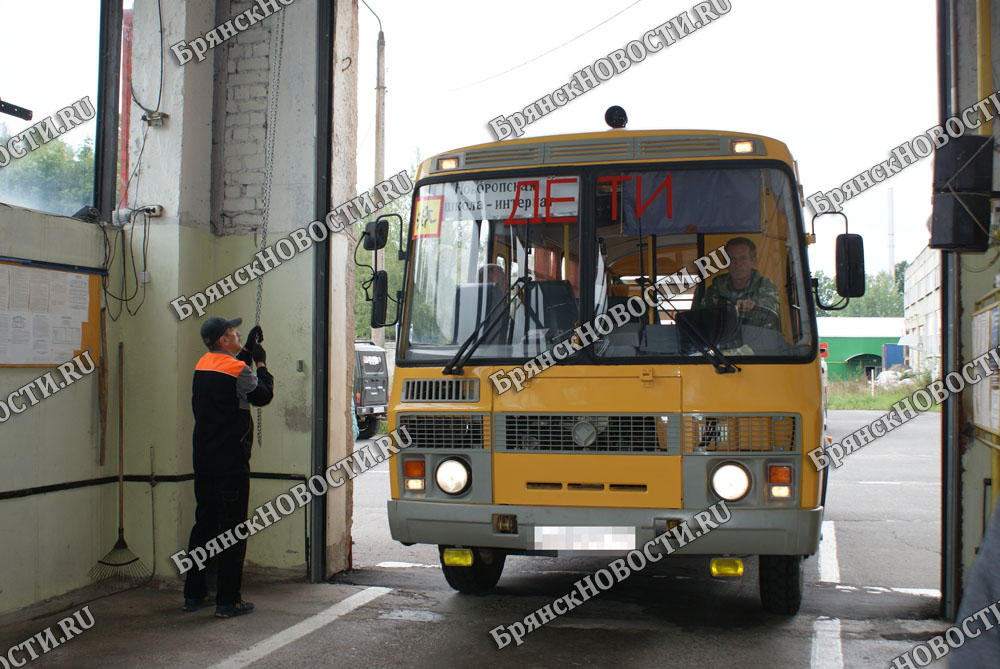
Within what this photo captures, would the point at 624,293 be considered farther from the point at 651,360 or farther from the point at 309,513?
the point at 309,513

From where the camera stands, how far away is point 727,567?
479 centimetres

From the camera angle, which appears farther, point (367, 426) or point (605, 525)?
point (367, 426)

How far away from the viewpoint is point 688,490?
15.2 feet

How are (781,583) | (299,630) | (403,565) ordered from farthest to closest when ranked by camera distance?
(403,565) < (781,583) < (299,630)

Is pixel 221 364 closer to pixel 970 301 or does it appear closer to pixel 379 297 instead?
pixel 379 297

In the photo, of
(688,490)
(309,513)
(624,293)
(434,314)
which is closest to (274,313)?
(309,513)

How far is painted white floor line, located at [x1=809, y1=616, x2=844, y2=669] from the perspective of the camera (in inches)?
182

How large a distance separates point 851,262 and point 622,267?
1.25m

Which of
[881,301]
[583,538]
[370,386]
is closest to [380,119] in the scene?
[370,386]

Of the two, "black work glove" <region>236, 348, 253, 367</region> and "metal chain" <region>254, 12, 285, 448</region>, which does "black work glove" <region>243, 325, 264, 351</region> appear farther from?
"metal chain" <region>254, 12, 285, 448</region>

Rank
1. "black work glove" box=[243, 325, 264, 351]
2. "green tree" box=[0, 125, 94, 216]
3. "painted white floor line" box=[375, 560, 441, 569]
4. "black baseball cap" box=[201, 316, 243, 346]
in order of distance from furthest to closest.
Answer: "painted white floor line" box=[375, 560, 441, 569]
"black work glove" box=[243, 325, 264, 351]
"green tree" box=[0, 125, 94, 216]
"black baseball cap" box=[201, 316, 243, 346]

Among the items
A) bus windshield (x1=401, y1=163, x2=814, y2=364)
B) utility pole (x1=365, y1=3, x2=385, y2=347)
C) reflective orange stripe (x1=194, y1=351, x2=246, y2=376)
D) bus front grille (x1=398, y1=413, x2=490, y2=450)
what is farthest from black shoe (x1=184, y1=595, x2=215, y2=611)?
utility pole (x1=365, y1=3, x2=385, y2=347)

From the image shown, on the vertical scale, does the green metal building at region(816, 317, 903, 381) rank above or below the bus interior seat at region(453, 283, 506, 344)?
above

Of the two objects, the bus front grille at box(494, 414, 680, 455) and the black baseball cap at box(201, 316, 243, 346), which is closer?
the bus front grille at box(494, 414, 680, 455)
